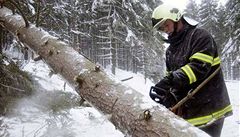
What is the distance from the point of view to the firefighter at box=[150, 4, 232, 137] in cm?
339

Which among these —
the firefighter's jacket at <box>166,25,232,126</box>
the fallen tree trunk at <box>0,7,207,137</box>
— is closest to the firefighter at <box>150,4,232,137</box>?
the firefighter's jacket at <box>166,25,232,126</box>

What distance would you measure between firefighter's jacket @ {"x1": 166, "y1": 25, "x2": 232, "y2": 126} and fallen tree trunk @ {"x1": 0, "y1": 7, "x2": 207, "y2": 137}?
29.5 inches

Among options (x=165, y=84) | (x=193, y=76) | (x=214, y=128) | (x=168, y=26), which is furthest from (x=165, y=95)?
(x=168, y=26)

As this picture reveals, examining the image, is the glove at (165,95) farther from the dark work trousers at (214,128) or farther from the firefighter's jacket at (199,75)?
the dark work trousers at (214,128)

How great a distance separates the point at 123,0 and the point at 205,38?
15824mm

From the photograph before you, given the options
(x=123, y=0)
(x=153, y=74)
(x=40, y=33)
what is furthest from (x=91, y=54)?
(x=40, y=33)

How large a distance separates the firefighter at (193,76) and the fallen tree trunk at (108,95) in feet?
2.36

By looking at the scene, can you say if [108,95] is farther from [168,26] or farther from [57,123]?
[57,123]

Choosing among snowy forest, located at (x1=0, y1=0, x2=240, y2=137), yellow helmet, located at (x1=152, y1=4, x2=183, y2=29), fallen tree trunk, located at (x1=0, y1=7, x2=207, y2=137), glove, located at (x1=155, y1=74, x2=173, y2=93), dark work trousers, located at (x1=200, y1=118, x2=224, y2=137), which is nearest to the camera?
fallen tree trunk, located at (x1=0, y1=7, x2=207, y2=137)

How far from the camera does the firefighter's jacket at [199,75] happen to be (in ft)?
11.1

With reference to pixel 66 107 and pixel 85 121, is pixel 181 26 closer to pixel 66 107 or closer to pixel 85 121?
pixel 85 121

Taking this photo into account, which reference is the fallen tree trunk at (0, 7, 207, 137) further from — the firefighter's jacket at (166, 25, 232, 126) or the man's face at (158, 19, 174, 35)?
the man's face at (158, 19, 174, 35)

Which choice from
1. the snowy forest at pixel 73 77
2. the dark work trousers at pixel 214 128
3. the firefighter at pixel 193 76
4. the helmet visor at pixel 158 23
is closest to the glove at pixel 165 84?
the firefighter at pixel 193 76

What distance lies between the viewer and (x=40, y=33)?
Result: 473cm
